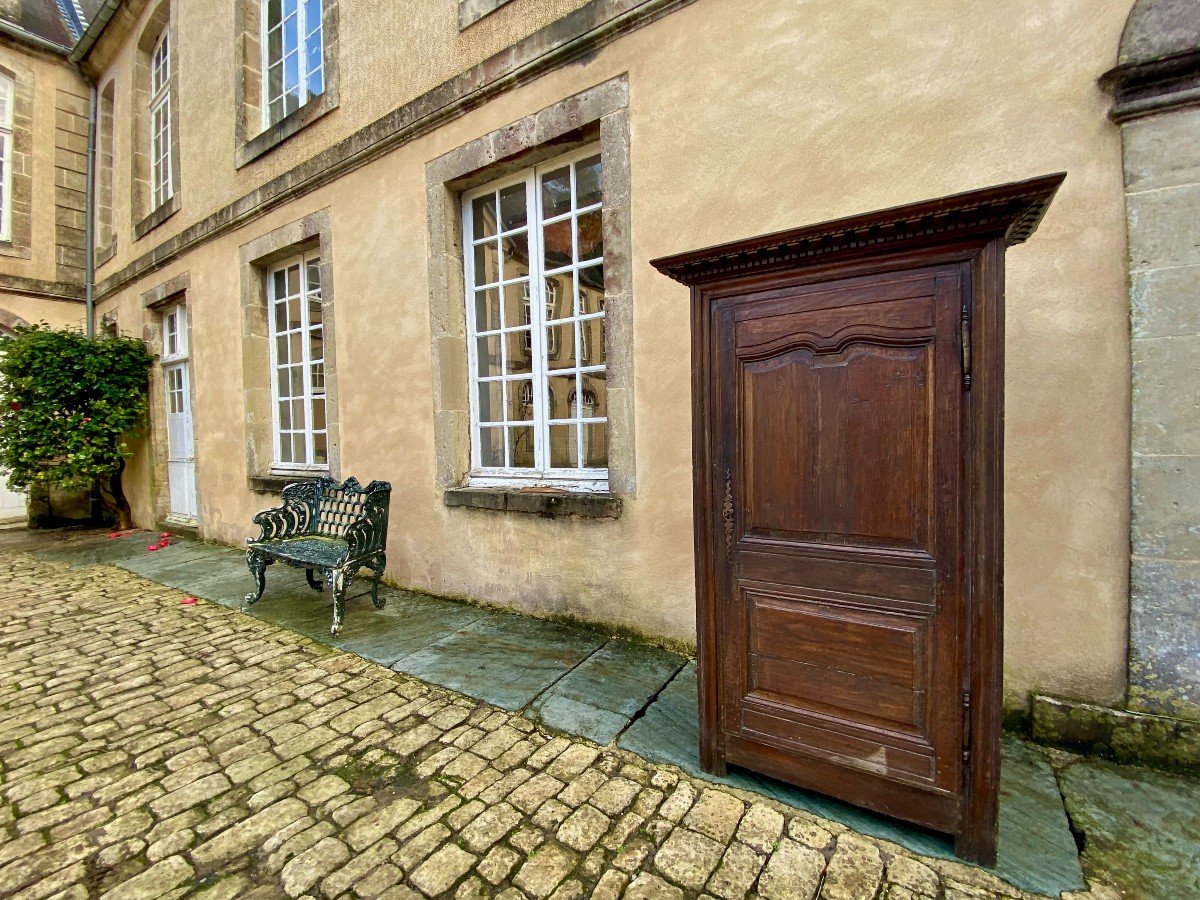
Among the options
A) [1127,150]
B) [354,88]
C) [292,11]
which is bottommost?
[1127,150]

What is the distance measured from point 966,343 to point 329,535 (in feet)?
15.2

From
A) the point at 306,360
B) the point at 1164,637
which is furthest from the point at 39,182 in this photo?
the point at 1164,637

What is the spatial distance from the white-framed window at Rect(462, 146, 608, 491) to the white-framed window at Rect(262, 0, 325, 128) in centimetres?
289

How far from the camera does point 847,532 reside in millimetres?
1767

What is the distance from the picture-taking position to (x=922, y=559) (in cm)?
166

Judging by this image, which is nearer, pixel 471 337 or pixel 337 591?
pixel 337 591

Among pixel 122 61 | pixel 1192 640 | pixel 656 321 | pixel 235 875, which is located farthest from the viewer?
pixel 122 61

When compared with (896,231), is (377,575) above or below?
below

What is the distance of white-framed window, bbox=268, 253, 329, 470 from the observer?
559 centimetres

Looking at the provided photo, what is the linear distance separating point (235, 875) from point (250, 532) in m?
5.16

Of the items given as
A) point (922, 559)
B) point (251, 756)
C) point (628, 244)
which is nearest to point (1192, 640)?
point (922, 559)

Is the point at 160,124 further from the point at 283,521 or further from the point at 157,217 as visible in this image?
the point at 283,521

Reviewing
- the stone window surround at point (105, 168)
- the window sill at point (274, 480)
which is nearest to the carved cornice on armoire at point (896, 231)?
the window sill at point (274, 480)

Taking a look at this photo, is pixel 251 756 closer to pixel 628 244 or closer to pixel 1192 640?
pixel 628 244
